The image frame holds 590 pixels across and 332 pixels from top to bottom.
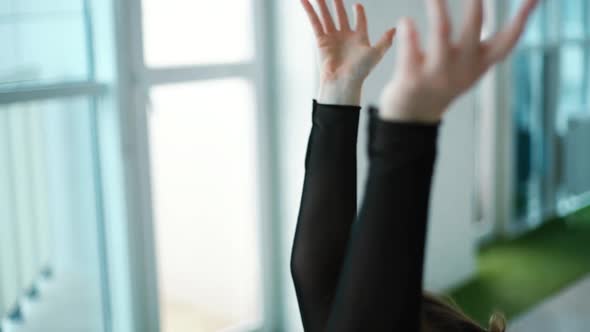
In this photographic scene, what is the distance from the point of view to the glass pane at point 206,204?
104 inches

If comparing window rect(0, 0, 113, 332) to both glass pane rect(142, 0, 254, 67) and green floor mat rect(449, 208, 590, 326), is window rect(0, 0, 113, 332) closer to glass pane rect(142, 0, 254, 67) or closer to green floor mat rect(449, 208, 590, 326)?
glass pane rect(142, 0, 254, 67)

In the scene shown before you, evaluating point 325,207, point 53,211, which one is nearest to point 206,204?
point 53,211

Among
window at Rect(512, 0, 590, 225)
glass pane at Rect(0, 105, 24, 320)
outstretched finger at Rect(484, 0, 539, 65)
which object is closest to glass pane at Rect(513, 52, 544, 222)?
window at Rect(512, 0, 590, 225)

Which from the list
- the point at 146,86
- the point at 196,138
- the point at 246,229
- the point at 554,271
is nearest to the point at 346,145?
the point at 146,86

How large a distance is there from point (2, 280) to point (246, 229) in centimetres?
109

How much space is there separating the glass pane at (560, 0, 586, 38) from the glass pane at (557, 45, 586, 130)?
0.36 ft

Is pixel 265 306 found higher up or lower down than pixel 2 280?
lower down

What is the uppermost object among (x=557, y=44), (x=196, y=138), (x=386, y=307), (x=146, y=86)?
(x=557, y=44)

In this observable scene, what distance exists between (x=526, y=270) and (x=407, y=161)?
3643 mm

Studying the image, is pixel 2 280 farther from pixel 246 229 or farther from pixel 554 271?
pixel 554 271

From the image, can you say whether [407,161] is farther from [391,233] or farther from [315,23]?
[315,23]

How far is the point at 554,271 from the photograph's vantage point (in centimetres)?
415

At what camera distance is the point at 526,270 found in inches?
165

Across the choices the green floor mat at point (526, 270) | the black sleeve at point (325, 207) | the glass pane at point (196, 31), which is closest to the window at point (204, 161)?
the glass pane at point (196, 31)
